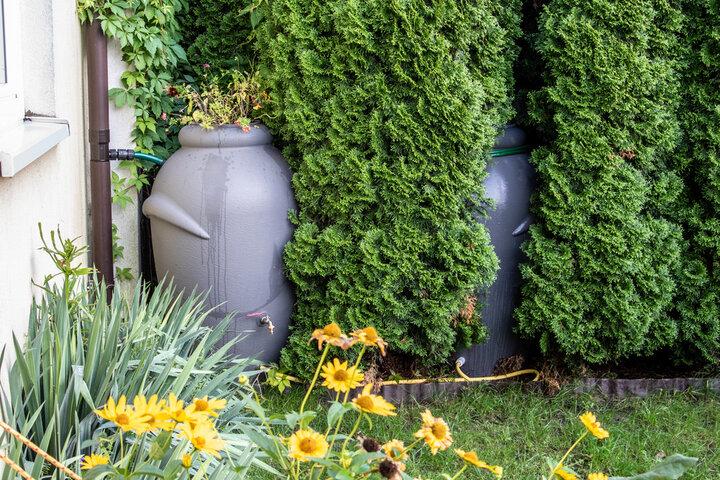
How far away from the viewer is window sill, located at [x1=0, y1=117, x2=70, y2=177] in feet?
6.46

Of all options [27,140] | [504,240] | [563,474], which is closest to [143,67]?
[27,140]

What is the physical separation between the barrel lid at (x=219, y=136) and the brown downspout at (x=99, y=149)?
14.0 inches

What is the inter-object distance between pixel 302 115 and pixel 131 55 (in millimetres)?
887

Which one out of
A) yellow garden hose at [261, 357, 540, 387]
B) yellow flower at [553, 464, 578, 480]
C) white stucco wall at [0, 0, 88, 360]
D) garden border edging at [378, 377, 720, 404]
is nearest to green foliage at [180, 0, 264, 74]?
white stucco wall at [0, 0, 88, 360]

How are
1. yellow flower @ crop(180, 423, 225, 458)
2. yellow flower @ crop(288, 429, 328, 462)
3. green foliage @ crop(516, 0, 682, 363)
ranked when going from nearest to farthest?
1. yellow flower @ crop(180, 423, 225, 458)
2. yellow flower @ crop(288, 429, 328, 462)
3. green foliage @ crop(516, 0, 682, 363)

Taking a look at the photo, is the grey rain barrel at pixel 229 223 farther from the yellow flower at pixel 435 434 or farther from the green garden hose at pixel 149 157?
the yellow flower at pixel 435 434

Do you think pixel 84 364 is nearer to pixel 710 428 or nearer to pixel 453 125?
pixel 453 125

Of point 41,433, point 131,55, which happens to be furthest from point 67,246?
point 131,55

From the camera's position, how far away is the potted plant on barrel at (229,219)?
11.4ft

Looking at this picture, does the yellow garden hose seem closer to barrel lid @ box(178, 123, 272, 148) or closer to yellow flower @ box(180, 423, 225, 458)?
barrel lid @ box(178, 123, 272, 148)

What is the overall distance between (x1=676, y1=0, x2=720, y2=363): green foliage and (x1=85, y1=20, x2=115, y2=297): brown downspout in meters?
2.62

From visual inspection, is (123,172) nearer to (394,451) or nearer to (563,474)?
(394,451)

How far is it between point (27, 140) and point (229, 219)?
1.23 m

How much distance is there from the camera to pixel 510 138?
373cm
